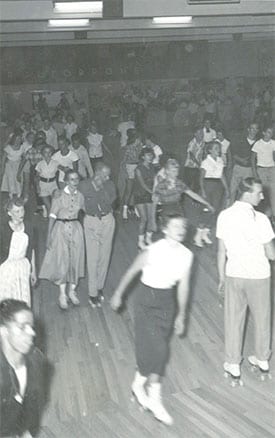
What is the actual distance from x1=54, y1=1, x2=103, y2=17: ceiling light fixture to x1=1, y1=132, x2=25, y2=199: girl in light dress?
8.35ft

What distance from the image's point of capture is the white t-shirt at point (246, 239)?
16.5 ft

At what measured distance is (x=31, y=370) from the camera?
3805 millimetres

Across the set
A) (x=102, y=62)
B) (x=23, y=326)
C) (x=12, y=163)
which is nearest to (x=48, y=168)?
(x=12, y=163)

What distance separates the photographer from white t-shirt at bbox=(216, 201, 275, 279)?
5.04 meters

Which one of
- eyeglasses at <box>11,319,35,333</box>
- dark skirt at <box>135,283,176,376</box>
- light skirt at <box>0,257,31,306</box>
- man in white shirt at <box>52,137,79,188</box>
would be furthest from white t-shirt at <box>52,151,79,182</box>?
eyeglasses at <box>11,319,35,333</box>

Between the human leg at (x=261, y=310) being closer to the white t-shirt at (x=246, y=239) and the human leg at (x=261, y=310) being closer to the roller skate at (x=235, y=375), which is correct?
the white t-shirt at (x=246, y=239)

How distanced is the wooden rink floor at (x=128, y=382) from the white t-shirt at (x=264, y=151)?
108 inches

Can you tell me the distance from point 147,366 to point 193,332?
1661 mm

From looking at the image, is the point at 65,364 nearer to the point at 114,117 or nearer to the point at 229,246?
the point at 229,246

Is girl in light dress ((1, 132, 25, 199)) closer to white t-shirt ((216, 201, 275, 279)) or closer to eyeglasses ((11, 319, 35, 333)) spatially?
white t-shirt ((216, 201, 275, 279))

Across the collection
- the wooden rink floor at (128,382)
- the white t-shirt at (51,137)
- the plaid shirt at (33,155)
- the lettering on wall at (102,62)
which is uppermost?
the lettering on wall at (102,62)

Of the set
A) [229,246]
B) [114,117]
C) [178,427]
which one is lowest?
[178,427]

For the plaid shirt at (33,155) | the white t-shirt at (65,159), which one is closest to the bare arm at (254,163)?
the white t-shirt at (65,159)

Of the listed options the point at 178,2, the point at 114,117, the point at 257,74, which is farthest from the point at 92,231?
the point at 257,74
